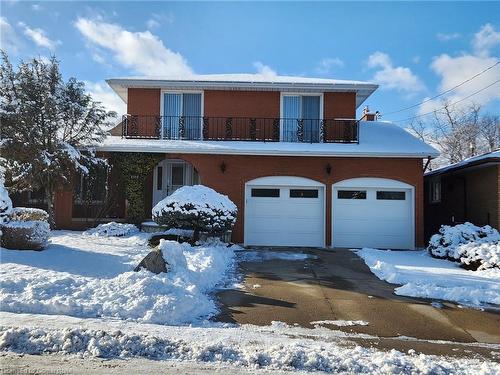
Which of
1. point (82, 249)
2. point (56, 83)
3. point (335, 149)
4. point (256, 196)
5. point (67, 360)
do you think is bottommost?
point (67, 360)

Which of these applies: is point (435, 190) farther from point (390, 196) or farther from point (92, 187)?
point (92, 187)

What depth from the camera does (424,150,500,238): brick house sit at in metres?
14.9

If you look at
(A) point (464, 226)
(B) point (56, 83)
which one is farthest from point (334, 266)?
(B) point (56, 83)

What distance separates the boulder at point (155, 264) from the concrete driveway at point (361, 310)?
1249 millimetres

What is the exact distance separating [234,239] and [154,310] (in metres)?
9.12

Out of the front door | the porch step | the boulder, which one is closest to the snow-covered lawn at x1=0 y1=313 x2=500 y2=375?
the boulder

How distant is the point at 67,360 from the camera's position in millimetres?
4902

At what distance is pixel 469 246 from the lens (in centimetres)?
1220

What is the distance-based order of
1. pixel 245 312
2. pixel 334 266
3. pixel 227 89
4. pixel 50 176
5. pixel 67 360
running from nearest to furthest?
pixel 67 360
pixel 245 312
pixel 334 266
pixel 50 176
pixel 227 89

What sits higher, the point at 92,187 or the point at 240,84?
the point at 240,84

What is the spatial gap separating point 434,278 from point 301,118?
9.22m

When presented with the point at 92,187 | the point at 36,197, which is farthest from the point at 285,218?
the point at 36,197

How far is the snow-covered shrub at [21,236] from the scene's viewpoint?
10148 millimetres

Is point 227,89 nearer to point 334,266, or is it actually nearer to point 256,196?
point 256,196
